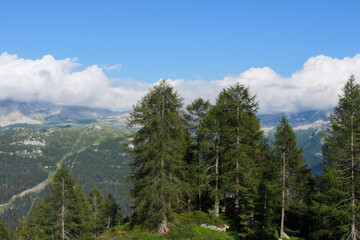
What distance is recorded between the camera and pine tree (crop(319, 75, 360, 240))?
19.5 m

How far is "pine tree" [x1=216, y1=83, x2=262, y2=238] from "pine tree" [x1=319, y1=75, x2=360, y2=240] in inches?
294

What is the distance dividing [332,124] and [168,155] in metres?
16.0

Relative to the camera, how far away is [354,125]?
20.2 metres

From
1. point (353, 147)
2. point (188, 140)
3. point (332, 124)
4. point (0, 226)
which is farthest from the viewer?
point (0, 226)

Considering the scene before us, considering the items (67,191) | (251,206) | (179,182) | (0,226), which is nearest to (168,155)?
(179,182)

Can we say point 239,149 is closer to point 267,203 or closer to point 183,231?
point 267,203

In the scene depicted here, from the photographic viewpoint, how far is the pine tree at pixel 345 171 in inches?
767

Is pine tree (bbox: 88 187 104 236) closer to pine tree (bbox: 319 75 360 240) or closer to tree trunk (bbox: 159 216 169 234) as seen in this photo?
tree trunk (bbox: 159 216 169 234)

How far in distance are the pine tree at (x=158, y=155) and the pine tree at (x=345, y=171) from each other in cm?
1396

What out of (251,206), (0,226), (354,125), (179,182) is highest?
(354,125)

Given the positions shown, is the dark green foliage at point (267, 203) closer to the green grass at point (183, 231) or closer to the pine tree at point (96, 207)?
the green grass at point (183, 231)

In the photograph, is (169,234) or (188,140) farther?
(188,140)

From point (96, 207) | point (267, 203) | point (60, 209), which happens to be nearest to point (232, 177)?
point (267, 203)

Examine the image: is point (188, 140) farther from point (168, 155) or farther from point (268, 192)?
point (268, 192)
